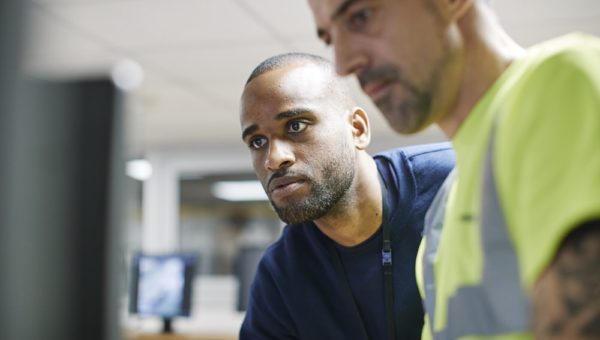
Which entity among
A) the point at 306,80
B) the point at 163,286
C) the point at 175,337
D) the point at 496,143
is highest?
the point at 306,80

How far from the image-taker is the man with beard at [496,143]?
500 millimetres

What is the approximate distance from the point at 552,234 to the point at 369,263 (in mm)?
896

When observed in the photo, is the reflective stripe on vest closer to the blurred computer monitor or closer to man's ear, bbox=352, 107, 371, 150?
man's ear, bbox=352, 107, 371, 150

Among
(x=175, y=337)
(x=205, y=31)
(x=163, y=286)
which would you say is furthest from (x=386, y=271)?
(x=163, y=286)

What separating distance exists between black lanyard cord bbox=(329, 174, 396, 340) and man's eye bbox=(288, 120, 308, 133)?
0.80 ft

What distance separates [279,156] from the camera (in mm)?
1303

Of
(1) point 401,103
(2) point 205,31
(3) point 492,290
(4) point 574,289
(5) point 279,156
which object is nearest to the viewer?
(4) point 574,289

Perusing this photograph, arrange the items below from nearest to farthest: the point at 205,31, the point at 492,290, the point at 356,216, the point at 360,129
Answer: the point at 492,290
the point at 356,216
the point at 360,129
the point at 205,31

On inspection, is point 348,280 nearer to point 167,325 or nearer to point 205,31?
point 205,31

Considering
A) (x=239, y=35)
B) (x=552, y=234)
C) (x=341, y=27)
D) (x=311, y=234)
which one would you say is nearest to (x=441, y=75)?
(x=341, y=27)

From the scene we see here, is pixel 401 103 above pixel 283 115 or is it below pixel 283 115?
below

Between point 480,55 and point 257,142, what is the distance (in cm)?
72

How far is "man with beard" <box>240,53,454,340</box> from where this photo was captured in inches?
52.0

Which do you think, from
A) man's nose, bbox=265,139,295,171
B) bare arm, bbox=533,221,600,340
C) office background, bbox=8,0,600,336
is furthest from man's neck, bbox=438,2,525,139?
man's nose, bbox=265,139,295,171
